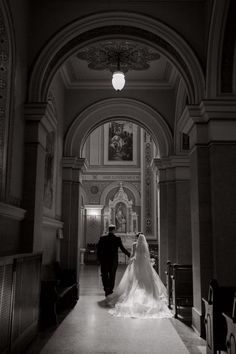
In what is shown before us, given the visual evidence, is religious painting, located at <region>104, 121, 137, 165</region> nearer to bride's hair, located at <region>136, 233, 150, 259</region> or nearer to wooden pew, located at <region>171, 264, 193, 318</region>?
bride's hair, located at <region>136, 233, 150, 259</region>

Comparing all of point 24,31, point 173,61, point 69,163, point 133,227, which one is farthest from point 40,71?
point 133,227

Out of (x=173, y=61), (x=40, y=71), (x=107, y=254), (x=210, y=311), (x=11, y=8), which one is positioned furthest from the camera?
(x=107, y=254)

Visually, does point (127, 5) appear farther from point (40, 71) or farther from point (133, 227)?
point (133, 227)

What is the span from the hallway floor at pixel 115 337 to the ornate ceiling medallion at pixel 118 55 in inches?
231

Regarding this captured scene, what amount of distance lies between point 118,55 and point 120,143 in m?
15.2

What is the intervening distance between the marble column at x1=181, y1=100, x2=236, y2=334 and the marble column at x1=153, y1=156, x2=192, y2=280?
3.31 m

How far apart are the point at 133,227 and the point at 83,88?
1412 centimetres

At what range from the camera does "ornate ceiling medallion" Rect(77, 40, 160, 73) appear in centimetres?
935

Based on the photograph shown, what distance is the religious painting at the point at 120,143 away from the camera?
A: 81.4ft

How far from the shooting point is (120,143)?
2488 cm

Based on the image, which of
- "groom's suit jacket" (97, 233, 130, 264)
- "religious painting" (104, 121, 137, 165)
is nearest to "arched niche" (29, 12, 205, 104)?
"groom's suit jacket" (97, 233, 130, 264)

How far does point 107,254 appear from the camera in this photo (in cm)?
1004

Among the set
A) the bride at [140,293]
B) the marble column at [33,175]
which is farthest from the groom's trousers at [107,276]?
the marble column at [33,175]

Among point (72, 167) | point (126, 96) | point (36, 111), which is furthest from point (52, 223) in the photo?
point (126, 96)
